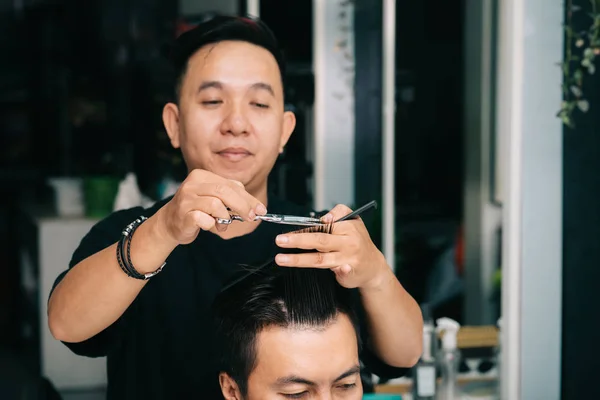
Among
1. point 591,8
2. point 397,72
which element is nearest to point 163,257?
point 397,72

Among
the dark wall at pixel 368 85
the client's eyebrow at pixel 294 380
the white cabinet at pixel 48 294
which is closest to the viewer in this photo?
the client's eyebrow at pixel 294 380

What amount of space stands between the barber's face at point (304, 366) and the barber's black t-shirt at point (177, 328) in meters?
0.23

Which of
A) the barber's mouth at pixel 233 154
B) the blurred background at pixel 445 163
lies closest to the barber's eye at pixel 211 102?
the barber's mouth at pixel 233 154

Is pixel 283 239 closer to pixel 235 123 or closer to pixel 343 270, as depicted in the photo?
pixel 343 270

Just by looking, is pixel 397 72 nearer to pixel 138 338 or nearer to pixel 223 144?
pixel 223 144

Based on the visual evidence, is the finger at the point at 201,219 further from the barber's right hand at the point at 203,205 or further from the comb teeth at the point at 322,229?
the comb teeth at the point at 322,229

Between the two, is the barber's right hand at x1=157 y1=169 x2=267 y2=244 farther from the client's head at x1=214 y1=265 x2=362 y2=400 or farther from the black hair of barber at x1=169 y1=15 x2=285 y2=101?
the black hair of barber at x1=169 y1=15 x2=285 y2=101

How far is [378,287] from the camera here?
4.75 feet

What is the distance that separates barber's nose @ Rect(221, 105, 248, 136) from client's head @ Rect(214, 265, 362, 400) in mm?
300

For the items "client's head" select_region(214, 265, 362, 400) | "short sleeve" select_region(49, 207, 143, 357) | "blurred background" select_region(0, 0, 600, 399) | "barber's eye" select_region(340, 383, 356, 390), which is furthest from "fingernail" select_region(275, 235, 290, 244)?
"blurred background" select_region(0, 0, 600, 399)

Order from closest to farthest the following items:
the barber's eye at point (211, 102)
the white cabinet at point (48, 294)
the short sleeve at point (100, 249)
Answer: the short sleeve at point (100, 249) → the barber's eye at point (211, 102) → the white cabinet at point (48, 294)

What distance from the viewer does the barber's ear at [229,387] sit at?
1.49m

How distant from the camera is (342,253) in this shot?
134cm

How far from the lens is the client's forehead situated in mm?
1423
